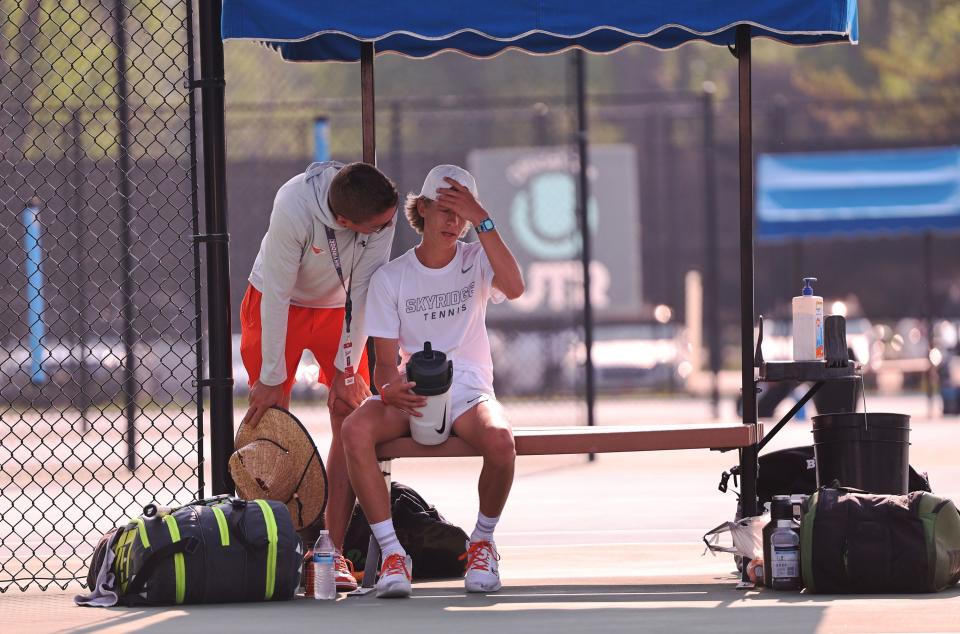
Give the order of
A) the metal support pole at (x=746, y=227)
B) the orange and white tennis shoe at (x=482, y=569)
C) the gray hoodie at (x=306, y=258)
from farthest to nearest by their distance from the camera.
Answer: the metal support pole at (x=746, y=227), the gray hoodie at (x=306, y=258), the orange and white tennis shoe at (x=482, y=569)

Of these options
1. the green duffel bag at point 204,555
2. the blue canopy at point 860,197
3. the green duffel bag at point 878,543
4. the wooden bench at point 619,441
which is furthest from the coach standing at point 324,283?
the blue canopy at point 860,197

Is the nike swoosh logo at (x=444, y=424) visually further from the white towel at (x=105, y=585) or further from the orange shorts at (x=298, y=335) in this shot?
the white towel at (x=105, y=585)

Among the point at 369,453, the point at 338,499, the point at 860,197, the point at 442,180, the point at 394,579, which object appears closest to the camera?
the point at 394,579

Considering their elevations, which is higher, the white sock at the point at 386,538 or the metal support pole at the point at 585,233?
the metal support pole at the point at 585,233

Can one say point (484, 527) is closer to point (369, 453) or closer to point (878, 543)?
point (369, 453)

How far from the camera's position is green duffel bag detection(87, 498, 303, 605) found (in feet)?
18.2

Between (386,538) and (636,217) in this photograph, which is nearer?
(386,538)

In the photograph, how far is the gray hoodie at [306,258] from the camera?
6.10m

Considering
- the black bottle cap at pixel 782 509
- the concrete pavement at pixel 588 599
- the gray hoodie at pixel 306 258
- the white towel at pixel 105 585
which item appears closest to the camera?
the concrete pavement at pixel 588 599

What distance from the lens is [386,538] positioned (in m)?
5.88

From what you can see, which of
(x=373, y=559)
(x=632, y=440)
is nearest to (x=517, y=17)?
(x=632, y=440)

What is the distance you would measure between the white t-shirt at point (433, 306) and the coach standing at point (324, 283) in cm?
13

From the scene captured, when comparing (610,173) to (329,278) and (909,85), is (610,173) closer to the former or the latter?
(329,278)

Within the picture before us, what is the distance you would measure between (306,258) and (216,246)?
0.50m
